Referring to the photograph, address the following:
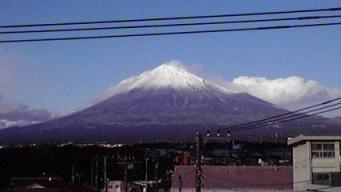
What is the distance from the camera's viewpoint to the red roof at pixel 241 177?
76.4 metres

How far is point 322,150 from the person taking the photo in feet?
184

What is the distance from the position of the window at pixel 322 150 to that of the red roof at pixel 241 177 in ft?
63.8

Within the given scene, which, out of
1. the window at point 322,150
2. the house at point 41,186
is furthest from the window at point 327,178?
the house at point 41,186

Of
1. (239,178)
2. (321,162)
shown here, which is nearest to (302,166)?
(321,162)

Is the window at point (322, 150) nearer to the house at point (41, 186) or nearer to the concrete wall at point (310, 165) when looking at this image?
the concrete wall at point (310, 165)

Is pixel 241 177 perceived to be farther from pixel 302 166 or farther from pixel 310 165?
pixel 310 165

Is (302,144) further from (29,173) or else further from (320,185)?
(29,173)

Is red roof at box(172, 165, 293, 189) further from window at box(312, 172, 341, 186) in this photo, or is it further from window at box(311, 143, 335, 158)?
window at box(312, 172, 341, 186)

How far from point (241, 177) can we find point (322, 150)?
74.2ft

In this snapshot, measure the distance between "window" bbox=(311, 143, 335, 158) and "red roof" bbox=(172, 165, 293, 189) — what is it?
19.4 meters

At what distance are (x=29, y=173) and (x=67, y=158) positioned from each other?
9443 mm

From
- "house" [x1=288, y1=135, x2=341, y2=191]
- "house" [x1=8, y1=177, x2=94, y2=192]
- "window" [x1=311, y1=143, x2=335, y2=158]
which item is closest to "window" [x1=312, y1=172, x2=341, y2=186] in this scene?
"house" [x1=288, y1=135, x2=341, y2=191]

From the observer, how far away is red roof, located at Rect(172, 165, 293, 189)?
7644cm

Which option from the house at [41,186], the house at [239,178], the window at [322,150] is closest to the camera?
the window at [322,150]
